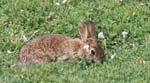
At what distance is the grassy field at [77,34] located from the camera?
7.98 m

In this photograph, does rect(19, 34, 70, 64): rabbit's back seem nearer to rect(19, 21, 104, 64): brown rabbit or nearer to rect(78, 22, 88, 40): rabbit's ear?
rect(19, 21, 104, 64): brown rabbit

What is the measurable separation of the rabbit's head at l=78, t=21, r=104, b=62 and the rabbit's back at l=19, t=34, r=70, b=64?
31 cm

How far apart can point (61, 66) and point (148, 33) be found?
196 cm

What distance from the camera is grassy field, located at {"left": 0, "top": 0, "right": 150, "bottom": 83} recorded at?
7980 millimetres

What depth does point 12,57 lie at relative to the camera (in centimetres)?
902

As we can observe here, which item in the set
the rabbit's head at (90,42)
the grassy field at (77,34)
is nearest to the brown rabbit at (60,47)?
the rabbit's head at (90,42)

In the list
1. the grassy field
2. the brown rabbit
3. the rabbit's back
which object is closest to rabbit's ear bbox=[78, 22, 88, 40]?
the brown rabbit

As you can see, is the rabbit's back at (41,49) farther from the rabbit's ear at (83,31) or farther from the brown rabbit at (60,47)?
the rabbit's ear at (83,31)

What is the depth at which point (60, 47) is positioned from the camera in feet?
29.6

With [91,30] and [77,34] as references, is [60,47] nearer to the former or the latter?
[91,30]

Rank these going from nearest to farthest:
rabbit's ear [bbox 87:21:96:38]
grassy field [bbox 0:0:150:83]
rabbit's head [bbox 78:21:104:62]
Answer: grassy field [bbox 0:0:150:83] → rabbit's head [bbox 78:21:104:62] → rabbit's ear [bbox 87:21:96:38]

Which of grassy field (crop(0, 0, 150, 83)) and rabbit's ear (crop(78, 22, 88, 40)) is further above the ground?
rabbit's ear (crop(78, 22, 88, 40))

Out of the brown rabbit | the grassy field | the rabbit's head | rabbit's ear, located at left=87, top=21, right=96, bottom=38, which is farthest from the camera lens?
rabbit's ear, located at left=87, top=21, right=96, bottom=38

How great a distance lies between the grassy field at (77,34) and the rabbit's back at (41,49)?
0.18 m
